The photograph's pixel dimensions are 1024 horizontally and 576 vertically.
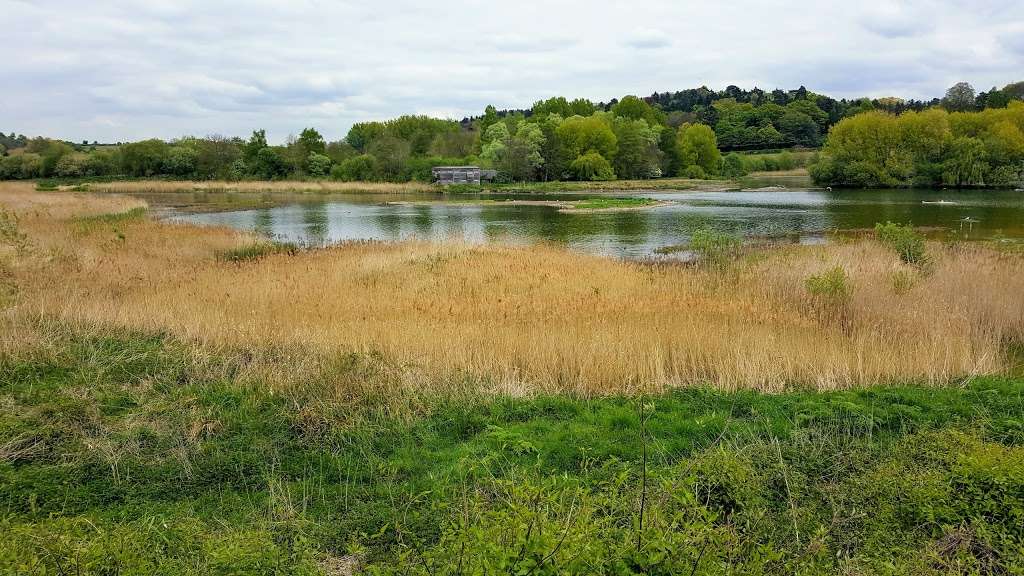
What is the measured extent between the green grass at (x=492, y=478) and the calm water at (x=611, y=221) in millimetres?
19649

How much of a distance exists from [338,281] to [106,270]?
572cm

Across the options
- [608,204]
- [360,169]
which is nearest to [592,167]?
[360,169]

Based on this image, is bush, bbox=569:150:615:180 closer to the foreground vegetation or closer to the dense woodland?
the dense woodland

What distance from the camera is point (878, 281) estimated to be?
13820mm

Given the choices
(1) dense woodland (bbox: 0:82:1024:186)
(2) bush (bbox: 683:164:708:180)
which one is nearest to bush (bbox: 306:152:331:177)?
(1) dense woodland (bbox: 0:82:1024:186)

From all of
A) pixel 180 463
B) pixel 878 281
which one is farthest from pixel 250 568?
pixel 878 281

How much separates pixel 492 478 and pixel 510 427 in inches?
77.1

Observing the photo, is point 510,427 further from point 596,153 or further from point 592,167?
point 596,153

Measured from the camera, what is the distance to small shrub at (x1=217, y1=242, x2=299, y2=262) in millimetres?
21266

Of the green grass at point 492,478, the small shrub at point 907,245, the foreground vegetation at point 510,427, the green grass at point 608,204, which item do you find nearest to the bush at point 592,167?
the green grass at point 608,204

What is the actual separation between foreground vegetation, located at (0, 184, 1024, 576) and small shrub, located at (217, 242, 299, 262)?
7222 millimetres

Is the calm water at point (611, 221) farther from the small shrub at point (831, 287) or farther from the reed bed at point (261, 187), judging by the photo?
the reed bed at point (261, 187)

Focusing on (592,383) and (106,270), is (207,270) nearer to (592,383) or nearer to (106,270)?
(106,270)

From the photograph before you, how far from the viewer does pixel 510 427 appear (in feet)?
21.5
